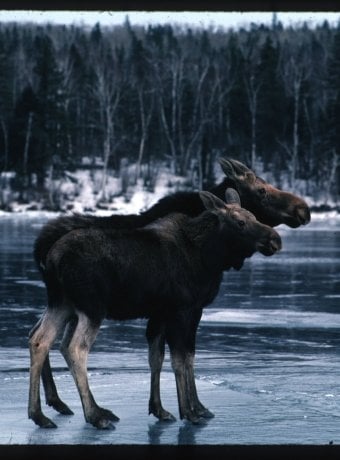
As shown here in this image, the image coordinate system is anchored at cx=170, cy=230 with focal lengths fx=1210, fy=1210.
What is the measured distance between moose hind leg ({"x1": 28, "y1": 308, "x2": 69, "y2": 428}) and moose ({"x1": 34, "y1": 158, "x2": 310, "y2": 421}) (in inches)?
14.6

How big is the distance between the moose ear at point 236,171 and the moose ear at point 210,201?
936 mm

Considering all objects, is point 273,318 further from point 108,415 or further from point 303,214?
point 108,415

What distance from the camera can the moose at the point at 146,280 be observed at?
864cm

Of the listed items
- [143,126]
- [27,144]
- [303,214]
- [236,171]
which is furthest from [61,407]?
[143,126]

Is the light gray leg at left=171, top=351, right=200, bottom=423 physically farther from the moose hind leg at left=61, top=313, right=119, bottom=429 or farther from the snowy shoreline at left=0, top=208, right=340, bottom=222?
the snowy shoreline at left=0, top=208, right=340, bottom=222

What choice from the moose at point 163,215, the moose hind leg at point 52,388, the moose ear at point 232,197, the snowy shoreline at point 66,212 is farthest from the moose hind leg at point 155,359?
the snowy shoreline at point 66,212

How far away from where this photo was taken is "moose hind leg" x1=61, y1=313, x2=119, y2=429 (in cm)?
847

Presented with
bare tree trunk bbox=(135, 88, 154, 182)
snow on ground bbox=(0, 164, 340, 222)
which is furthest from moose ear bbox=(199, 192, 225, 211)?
bare tree trunk bbox=(135, 88, 154, 182)

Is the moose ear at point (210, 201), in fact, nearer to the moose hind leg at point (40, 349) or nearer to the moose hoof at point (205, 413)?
the moose hind leg at point (40, 349)

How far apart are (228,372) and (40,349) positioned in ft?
10.4

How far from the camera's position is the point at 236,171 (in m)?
10.4

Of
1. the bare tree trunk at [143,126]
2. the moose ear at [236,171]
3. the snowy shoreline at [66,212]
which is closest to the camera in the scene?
the moose ear at [236,171]

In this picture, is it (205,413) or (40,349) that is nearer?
(40,349)
